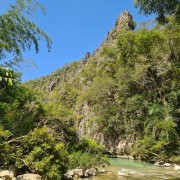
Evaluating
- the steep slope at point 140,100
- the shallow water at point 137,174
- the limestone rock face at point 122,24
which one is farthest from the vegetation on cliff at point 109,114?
the limestone rock face at point 122,24

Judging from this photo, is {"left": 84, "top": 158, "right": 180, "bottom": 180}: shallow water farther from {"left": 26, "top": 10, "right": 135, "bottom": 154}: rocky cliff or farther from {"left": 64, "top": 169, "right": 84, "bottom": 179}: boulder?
{"left": 26, "top": 10, "right": 135, "bottom": 154}: rocky cliff

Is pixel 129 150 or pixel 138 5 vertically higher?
pixel 138 5

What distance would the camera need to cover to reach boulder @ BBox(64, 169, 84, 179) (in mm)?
11945

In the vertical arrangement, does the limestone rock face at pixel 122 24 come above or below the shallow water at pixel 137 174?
above

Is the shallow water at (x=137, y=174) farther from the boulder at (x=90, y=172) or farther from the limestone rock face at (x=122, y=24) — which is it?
the limestone rock face at (x=122, y=24)

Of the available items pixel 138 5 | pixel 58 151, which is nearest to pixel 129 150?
pixel 58 151

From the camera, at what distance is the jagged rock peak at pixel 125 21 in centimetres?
5544

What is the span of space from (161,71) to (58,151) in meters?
18.8

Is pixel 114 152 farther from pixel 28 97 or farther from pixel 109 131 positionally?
pixel 28 97

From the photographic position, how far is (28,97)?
1809 cm

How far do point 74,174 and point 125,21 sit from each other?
4807cm

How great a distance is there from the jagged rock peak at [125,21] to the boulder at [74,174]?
150ft

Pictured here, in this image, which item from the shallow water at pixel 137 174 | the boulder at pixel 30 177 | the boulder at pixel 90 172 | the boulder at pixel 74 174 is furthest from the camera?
the boulder at pixel 90 172

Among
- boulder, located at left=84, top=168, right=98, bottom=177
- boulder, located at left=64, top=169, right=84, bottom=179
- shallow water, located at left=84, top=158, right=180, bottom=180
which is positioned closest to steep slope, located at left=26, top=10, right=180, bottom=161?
boulder, located at left=84, top=168, right=98, bottom=177
